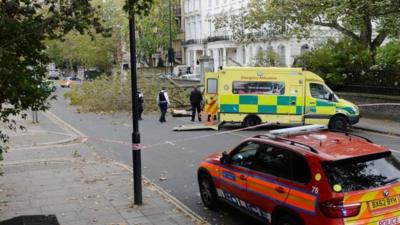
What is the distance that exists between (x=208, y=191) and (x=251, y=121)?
38.4 ft

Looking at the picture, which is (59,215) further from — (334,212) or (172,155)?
(172,155)

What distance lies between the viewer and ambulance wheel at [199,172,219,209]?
8711mm

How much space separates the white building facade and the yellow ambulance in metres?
26.0

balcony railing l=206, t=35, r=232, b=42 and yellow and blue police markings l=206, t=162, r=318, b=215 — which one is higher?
balcony railing l=206, t=35, r=232, b=42

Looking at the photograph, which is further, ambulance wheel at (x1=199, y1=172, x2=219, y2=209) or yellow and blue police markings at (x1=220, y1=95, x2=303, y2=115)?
yellow and blue police markings at (x1=220, y1=95, x2=303, y2=115)

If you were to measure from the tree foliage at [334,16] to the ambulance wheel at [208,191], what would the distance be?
12828 mm

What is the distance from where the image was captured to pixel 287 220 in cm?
659

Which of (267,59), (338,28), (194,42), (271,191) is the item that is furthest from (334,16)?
(194,42)

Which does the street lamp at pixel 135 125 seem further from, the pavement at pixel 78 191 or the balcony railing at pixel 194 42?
the balcony railing at pixel 194 42

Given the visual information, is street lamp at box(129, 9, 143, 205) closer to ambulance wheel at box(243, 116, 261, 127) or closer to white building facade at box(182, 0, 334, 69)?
ambulance wheel at box(243, 116, 261, 127)

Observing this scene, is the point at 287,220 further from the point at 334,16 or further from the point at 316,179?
the point at 334,16

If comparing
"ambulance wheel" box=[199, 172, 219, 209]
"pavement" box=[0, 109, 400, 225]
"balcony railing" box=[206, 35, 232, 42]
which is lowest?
"pavement" box=[0, 109, 400, 225]

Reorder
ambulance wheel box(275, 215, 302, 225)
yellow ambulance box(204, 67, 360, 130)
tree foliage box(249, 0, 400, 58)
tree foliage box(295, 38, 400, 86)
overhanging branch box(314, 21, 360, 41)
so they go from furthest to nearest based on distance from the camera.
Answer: overhanging branch box(314, 21, 360, 41) < tree foliage box(295, 38, 400, 86) < tree foliage box(249, 0, 400, 58) < yellow ambulance box(204, 67, 360, 130) < ambulance wheel box(275, 215, 302, 225)

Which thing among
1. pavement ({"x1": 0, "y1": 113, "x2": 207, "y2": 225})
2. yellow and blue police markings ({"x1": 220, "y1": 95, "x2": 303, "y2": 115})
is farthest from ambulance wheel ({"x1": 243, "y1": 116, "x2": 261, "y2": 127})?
pavement ({"x1": 0, "y1": 113, "x2": 207, "y2": 225})
